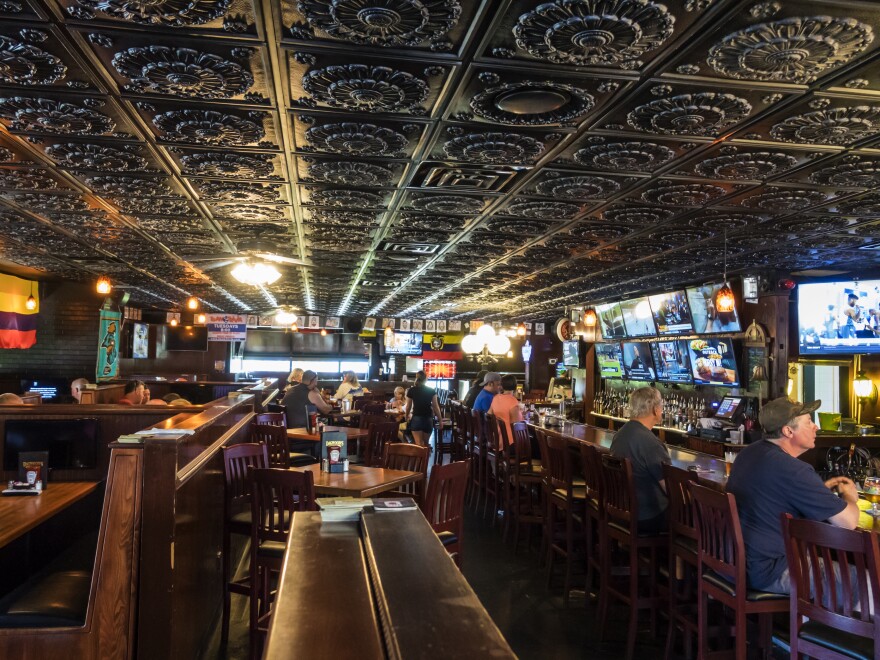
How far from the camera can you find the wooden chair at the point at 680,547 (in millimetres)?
3715

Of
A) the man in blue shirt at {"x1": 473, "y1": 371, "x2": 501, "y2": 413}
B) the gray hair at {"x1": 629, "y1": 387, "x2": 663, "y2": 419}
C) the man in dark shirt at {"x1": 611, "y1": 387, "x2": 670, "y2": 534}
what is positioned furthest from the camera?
the man in blue shirt at {"x1": 473, "y1": 371, "x2": 501, "y2": 413}

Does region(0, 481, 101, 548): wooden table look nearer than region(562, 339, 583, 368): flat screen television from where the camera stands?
Yes

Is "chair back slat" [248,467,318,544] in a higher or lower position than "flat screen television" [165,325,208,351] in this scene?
lower

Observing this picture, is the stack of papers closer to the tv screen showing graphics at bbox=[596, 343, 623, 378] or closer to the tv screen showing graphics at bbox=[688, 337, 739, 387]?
the tv screen showing graphics at bbox=[688, 337, 739, 387]

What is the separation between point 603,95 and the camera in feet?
10.4

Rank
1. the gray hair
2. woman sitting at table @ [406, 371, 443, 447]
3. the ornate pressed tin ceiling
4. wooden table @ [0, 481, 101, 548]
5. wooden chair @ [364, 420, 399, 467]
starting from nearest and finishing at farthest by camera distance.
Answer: the ornate pressed tin ceiling → wooden table @ [0, 481, 101, 548] → the gray hair → wooden chair @ [364, 420, 399, 467] → woman sitting at table @ [406, 371, 443, 447]

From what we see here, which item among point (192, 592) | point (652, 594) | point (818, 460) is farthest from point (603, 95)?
point (818, 460)

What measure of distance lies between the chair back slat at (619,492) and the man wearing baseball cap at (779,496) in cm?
68

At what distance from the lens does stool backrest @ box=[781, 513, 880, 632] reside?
8.53 feet

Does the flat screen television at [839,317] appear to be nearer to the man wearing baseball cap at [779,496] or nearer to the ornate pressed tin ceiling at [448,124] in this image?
the ornate pressed tin ceiling at [448,124]

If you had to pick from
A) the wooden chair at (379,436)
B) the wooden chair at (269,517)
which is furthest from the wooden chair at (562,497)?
the wooden chair at (269,517)

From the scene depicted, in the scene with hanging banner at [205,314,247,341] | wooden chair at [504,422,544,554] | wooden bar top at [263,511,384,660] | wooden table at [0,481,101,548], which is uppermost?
hanging banner at [205,314,247,341]

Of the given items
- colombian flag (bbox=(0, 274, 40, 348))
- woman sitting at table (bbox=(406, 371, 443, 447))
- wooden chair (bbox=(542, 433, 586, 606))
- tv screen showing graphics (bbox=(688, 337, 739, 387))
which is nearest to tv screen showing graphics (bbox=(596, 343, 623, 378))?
tv screen showing graphics (bbox=(688, 337, 739, 387))

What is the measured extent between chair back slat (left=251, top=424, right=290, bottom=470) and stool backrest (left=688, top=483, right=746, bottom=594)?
11.9 feet
